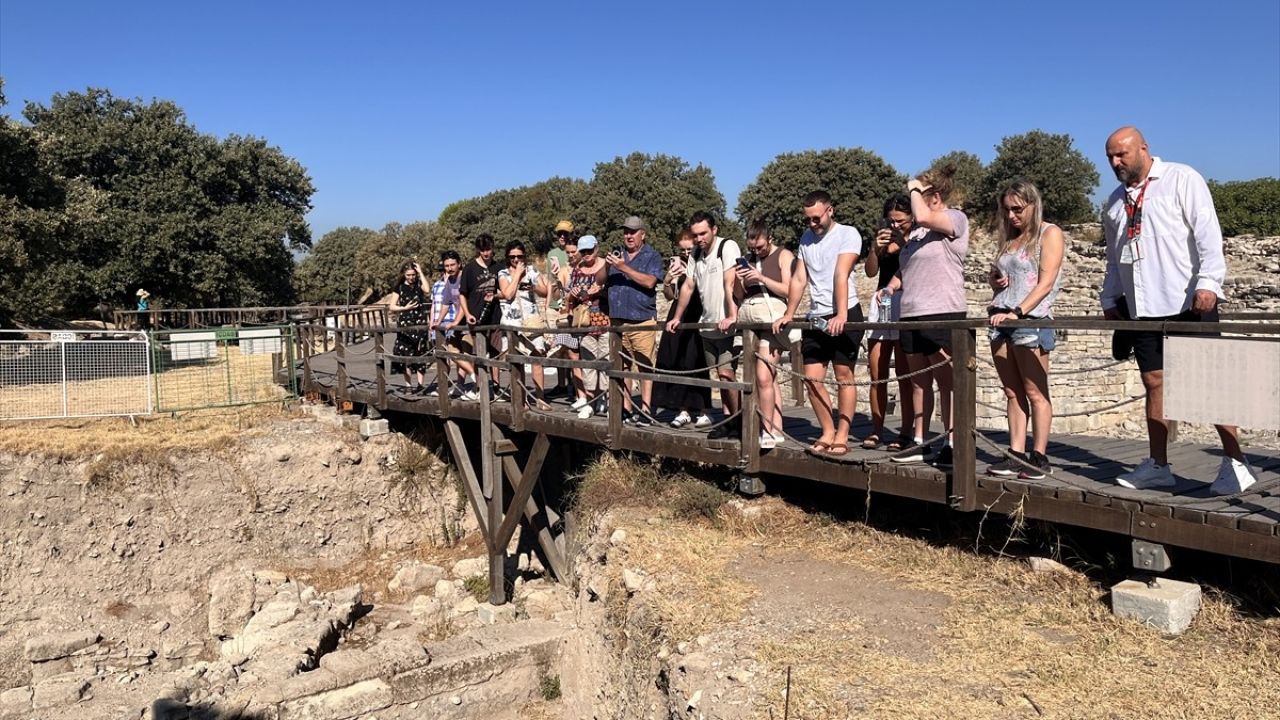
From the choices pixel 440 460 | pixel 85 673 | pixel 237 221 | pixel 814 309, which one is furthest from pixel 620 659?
pixel 237 221

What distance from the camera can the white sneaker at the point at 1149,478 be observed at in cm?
532

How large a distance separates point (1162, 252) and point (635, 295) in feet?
15.1

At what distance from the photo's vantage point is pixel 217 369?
15766 millimetres

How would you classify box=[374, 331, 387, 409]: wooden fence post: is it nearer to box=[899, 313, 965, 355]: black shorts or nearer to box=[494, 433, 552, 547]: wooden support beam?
box=[494, 433, 552, 547]: wooden support beam

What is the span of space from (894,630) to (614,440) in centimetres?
340

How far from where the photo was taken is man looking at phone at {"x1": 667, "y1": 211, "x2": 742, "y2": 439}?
7438 mm

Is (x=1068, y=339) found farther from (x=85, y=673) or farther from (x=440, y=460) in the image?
(x=85, y=673)

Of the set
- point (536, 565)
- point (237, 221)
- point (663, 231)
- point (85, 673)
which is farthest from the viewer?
point (663, 231)

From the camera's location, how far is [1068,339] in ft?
46.0

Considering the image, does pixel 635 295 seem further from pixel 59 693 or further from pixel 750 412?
pixel 59 693

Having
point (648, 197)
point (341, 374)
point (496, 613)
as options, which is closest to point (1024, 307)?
point (496, 613)

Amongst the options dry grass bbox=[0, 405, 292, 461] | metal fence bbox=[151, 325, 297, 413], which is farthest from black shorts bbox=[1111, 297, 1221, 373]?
metal fence bbox=[151, 325, 297, 413]

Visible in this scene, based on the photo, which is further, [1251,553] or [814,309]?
[814,309]

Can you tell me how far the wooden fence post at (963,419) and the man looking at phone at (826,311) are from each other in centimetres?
90
